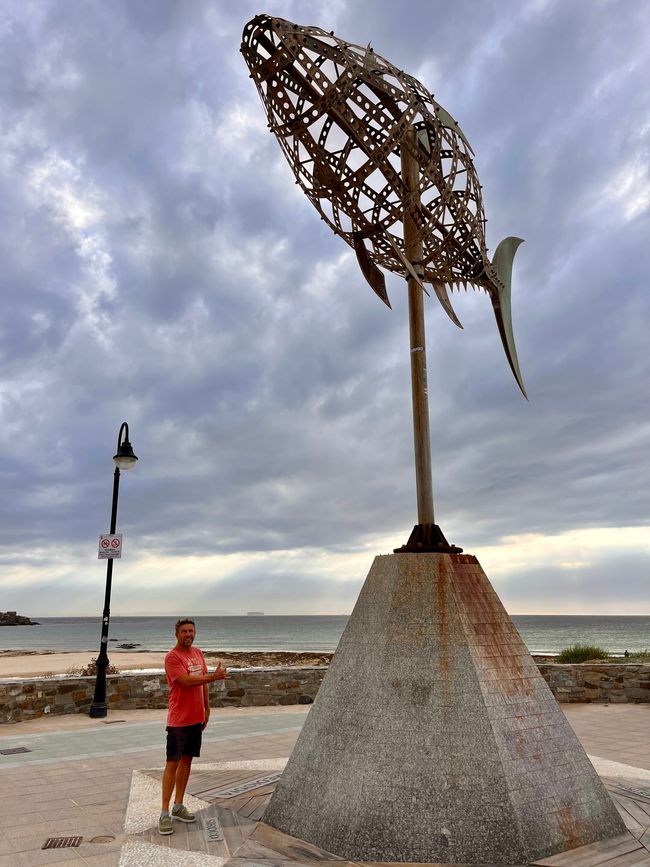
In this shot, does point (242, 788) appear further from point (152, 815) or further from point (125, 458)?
point (125, 458)

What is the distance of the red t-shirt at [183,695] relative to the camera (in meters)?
5.00

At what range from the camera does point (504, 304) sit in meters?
6.61

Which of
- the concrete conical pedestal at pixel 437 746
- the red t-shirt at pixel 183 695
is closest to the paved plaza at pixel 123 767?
the concrete conical pedestal at pixel 437 746

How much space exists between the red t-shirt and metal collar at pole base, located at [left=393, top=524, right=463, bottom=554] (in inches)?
78.7

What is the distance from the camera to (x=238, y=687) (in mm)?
12586

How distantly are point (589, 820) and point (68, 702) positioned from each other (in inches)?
383

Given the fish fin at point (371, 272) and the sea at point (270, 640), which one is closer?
the fish fin at point (371, 272)

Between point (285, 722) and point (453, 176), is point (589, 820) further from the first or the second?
point (285, 722)

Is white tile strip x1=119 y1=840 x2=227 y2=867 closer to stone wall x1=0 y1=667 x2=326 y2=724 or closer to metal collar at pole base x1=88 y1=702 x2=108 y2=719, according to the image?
metal collar at pole base x1=88 y1=702 x2=108 y2=719

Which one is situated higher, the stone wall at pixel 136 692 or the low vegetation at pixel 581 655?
the low vegetation at pixel 581 655

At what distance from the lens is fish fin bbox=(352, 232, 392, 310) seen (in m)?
6.61

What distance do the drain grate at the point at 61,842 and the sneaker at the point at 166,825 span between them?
2.17 ft

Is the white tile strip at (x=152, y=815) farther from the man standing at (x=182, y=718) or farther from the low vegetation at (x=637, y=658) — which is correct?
the low vegetation at (x=637, y=658)

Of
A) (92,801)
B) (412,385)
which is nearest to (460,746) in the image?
(412,385)
